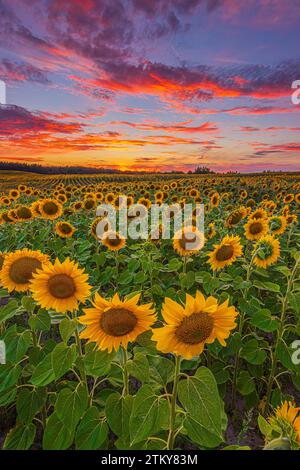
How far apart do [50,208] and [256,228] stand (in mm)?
4717

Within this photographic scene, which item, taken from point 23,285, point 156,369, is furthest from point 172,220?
point 156,369

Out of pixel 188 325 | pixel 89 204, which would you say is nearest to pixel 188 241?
pixel 188 325

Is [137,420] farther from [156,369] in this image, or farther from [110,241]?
[110,241]

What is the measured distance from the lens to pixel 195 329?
1604 millimetres

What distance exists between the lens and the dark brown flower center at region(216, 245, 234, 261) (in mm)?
3925

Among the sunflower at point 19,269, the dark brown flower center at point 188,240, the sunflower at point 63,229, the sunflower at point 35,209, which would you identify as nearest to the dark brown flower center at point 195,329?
the sunflower at point 19,269

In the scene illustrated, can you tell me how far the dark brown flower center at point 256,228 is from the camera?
5.21 meters

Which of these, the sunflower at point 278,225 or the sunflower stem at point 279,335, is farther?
the sunflower at point 278,225

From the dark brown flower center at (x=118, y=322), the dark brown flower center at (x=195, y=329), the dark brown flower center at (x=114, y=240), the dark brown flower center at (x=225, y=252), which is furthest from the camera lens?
the dark brown flower center at (x=114, y=240)

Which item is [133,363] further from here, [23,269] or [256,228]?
[256,228]

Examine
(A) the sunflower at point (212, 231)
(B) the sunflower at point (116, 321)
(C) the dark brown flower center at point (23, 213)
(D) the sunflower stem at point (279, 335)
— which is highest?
(C) the dark brown flower center at point (23, 213)

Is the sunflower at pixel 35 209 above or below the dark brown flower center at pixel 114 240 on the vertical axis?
above

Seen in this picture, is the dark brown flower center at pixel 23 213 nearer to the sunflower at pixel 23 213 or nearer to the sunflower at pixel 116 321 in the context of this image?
the sunflower at pixel 23 213
